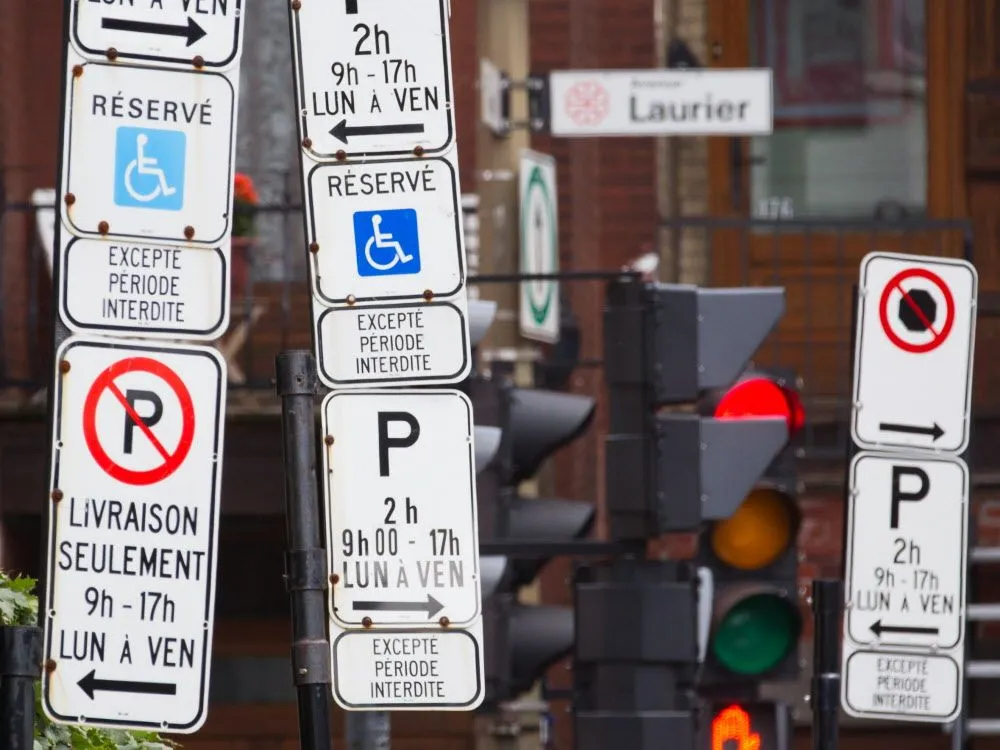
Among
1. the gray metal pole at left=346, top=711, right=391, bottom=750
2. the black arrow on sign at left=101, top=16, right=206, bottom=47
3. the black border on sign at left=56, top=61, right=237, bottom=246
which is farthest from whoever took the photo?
the gray metal pole at left=346, top=711, right=391, bottom=750

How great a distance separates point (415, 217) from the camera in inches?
201

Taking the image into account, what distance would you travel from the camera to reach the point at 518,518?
26.6 ft

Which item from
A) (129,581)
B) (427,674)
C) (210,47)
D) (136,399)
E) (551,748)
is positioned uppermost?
(210,47)

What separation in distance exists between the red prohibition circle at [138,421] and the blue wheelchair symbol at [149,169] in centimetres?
30

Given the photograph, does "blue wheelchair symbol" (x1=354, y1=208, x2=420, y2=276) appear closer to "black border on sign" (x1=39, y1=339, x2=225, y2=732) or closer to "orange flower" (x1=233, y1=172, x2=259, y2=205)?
"black border on sign" (x1=39, y1=339, x2=225, y2=732)

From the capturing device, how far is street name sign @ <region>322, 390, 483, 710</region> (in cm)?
505

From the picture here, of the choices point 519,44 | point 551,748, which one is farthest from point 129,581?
point 551,748

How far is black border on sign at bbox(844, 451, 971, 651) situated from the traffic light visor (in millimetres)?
653

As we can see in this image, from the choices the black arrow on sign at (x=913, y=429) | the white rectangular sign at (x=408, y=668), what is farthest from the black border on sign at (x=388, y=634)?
the black arrow on sign at (x=913, y=429)

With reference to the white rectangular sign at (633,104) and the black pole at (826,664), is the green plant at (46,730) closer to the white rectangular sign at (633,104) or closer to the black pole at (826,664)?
the black pole at (826,664)

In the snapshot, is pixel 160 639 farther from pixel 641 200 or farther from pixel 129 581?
pixel 641 200

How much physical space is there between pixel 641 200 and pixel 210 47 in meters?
9.56

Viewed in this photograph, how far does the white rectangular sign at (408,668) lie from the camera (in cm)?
505

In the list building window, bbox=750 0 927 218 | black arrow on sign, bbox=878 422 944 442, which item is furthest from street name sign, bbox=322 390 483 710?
building window, bbox=750 0 927 218
